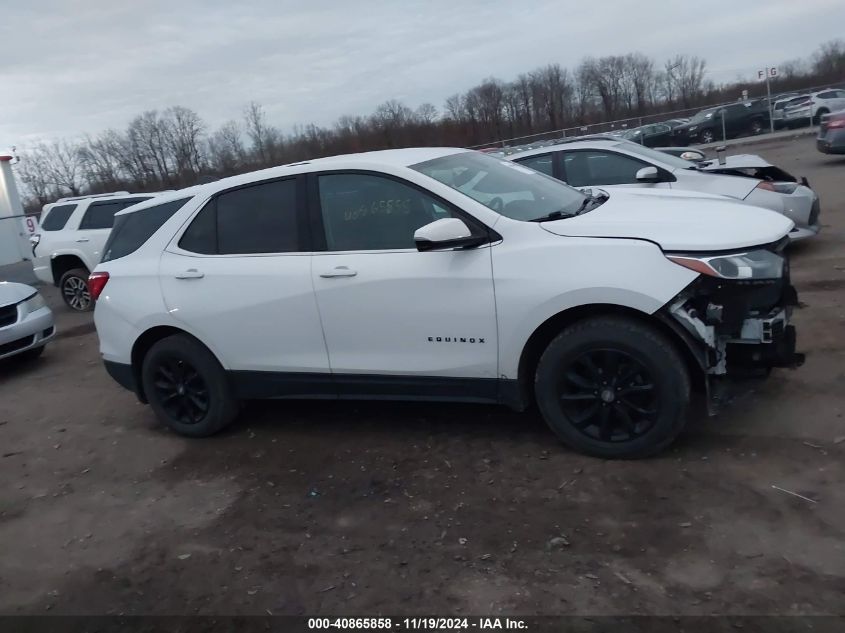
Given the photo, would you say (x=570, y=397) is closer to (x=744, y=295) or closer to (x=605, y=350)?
(x=605, y=350)

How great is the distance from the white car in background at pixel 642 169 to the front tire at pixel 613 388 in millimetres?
4668

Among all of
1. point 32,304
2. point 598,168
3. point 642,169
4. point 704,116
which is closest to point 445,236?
point 642,169

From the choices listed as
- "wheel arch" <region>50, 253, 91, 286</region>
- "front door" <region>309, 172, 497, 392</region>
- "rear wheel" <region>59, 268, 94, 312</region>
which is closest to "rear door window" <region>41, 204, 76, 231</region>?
"wheel arch" <region>50, 253, 91, 286</region>

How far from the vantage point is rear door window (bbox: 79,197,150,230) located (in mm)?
12852

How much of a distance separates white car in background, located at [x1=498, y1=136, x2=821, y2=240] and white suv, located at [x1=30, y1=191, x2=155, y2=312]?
7.38m

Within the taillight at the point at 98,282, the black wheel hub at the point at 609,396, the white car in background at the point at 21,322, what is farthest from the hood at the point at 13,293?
the black wheel hub at the point at 609,396

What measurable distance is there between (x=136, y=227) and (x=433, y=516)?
3.33 metres

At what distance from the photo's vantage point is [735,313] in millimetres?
4113

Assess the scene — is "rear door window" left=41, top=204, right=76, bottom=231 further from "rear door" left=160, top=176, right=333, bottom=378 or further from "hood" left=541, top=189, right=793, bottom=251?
"hood" left=541, top=189, right=793, bottom=251

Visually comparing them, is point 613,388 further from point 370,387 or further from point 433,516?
point 370,387

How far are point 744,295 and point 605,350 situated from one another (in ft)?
2.58

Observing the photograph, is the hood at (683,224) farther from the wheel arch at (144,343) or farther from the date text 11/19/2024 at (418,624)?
the wheel arch at (144,343)

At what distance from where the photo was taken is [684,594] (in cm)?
314

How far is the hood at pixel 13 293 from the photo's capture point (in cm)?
849
